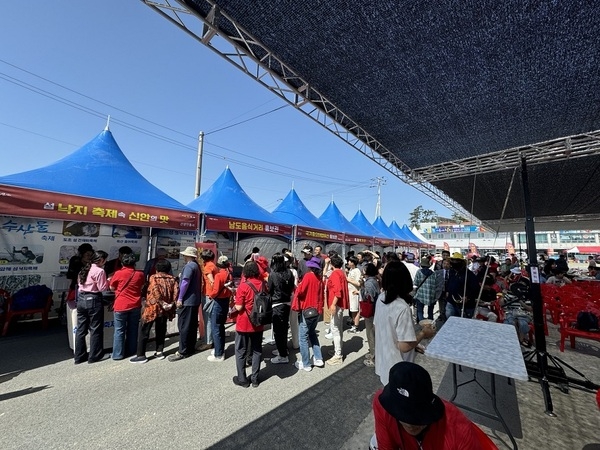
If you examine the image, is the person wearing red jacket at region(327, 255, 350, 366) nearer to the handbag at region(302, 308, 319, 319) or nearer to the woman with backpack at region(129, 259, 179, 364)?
the handbag at region(302, 308, 319, 319)

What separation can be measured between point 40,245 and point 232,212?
4234 millimetres

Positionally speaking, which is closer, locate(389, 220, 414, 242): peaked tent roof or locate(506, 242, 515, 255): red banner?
locate(506, 242, 515, 255): red banner

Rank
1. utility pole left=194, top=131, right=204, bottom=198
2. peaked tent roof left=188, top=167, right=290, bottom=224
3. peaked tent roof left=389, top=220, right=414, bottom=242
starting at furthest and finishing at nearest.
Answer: peaked tent roof left=389, top=220, right=414, bottom=242
utility pole left=194, top=131, right=204, bottom=198
peaked tent roof left=188, top=167, right=290, bottom=224

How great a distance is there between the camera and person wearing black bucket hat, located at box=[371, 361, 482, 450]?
109 cm

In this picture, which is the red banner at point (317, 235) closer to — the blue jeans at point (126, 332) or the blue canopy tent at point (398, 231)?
the blue jeans at point (126, 332)

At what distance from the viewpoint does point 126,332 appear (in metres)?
4.17

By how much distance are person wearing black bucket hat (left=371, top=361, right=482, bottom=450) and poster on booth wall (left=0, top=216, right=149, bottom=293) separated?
6.65 metres

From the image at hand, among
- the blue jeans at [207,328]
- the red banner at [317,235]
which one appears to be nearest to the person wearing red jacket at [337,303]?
the blue jeans at [207,328]

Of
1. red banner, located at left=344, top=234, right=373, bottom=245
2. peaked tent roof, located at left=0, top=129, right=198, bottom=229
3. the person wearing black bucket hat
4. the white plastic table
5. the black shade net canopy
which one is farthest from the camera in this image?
red banner, located at left=344, top=234, right=373, bottom=245

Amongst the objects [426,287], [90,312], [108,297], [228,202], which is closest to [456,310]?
[426,287]

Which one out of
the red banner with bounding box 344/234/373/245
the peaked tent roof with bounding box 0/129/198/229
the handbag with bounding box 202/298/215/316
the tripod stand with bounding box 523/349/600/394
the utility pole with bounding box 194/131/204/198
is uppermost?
the utility pole with bounding box 194/131/204/198

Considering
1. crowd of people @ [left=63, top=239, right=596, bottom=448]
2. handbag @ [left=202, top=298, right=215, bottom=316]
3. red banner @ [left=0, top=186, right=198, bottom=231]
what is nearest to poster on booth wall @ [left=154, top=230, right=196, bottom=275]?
red banner @ [left=0, top=186, right=198, bottom=231]

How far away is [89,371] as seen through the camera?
3.61m

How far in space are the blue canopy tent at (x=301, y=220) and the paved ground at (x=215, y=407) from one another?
6.35 meters
